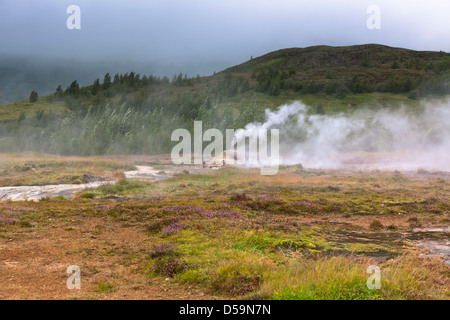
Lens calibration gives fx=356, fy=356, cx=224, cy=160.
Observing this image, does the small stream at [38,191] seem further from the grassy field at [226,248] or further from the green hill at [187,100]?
the green hill at [187,100]

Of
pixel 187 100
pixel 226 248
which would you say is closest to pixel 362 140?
pixel 187 100

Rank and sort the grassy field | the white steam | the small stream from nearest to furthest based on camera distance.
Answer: the grassy field → the small stream → the white steam

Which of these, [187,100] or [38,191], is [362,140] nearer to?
[187,100]

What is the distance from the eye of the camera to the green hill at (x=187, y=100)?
86.0 meters

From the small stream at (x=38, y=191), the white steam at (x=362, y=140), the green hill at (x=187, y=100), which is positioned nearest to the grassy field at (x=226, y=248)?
the small stream at (x=38, y=191)

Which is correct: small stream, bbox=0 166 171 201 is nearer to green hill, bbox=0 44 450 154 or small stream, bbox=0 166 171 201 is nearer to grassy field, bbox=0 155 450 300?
grassy field, bbox=0 155 450 300

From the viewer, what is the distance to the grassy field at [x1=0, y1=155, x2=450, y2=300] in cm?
827

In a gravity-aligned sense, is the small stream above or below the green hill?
below

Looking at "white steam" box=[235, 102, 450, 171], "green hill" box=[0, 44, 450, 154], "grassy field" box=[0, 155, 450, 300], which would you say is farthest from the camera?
"green hill" box=[0, 44, 450, 154]

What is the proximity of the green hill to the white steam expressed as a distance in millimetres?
8892

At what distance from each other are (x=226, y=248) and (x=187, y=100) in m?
107

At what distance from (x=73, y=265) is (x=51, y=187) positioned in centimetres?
2604

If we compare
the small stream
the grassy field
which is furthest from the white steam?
the small stream
